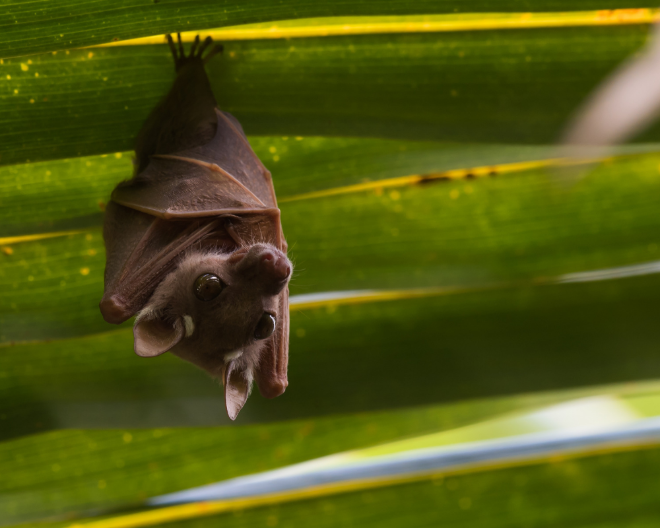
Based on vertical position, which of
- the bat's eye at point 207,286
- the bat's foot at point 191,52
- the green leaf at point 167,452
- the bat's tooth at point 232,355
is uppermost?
the bat's foot at point 191,52

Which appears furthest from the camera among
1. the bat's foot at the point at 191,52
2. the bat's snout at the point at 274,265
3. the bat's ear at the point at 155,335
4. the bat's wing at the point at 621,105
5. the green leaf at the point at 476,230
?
the green leaf at the point at 476,230

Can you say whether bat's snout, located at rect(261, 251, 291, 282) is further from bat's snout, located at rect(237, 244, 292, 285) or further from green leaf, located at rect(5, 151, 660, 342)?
green leaf, located at rect(5, 151, 660, 342)

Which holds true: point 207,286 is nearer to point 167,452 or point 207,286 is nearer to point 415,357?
point 167,452

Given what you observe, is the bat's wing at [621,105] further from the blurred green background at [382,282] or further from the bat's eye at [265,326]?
the bat's eye at [265,326]

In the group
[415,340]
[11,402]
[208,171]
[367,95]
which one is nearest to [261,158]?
[208,171]

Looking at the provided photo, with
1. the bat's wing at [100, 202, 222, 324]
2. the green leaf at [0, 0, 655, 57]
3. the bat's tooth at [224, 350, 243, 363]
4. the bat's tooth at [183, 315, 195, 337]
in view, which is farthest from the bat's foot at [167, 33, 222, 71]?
the bat's tooth at [224, 350, 243, 363]

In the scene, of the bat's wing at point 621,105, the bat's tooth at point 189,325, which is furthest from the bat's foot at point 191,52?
the bat's wing at point 621,105

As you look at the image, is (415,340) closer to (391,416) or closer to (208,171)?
(391,416)

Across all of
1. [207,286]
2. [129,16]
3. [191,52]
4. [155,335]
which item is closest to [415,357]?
[207,286]
